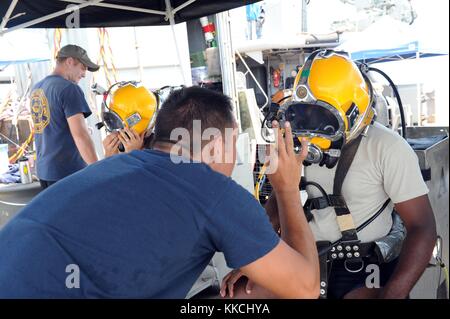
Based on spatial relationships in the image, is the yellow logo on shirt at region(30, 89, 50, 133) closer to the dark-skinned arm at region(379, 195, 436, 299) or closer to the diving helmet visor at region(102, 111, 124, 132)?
the diving helmet visor at region(102, 111, 124, 132)

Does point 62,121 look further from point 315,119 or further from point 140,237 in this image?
point 140,237

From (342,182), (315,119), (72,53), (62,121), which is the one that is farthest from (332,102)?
(72,53)

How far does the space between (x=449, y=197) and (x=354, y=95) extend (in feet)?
4.09

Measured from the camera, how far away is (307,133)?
1.86 metres

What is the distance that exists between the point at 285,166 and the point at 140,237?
0.62m

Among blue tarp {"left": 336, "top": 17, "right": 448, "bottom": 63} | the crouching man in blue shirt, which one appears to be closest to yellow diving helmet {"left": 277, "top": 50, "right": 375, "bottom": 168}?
the crouching man in blue shirt

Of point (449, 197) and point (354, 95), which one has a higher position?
point (354, 95)

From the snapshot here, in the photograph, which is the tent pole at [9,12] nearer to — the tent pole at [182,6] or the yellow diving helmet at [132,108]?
the yellow diving helmet at [132,108]

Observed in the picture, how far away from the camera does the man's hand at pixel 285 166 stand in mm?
1541

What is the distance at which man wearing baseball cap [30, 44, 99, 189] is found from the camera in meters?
3.63

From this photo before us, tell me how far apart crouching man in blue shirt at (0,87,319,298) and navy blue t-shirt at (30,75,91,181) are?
2.54 metres

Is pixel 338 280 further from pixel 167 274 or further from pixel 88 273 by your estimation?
pixel 88 273

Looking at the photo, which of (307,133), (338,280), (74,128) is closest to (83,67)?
(74,128)
